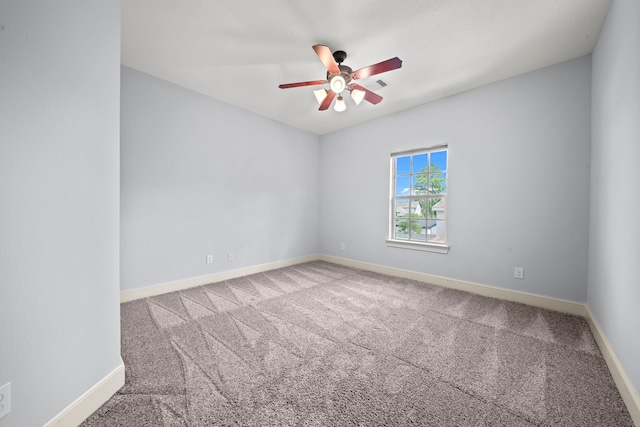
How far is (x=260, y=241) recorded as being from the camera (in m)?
4.19

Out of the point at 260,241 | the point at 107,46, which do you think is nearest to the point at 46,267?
the point at 107,46

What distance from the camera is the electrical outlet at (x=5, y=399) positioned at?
0.94 meters

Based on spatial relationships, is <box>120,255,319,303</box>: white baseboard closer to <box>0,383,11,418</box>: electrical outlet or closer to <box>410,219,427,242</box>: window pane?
<box>0,383,11,418</box>: electrical outlet

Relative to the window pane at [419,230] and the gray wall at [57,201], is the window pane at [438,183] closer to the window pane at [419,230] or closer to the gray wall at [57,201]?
the window pane at [419,230]

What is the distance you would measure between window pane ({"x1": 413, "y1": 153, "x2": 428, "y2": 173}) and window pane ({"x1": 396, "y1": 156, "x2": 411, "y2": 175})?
3.8 inches

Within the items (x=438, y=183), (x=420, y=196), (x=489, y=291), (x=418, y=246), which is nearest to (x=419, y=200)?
(x=420, y=196)

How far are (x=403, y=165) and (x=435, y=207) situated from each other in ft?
2.89

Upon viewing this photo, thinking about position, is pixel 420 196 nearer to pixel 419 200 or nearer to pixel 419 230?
pixel 419 200

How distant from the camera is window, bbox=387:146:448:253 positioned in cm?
358

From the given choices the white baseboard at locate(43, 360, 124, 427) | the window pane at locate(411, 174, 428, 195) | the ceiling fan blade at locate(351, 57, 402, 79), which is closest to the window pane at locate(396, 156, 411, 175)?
the window pane at locate(411, 174, 428, 195)

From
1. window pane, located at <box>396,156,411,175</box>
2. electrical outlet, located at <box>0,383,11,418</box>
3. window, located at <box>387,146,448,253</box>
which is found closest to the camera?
electrical outlet, located at <box>0,383,11,418</box>

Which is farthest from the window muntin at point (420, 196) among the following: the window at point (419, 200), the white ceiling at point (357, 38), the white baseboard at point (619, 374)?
the white baseboard at point (619, 374)

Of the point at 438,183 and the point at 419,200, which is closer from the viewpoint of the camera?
the point at 438,183

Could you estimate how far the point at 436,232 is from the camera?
12.1 ft
